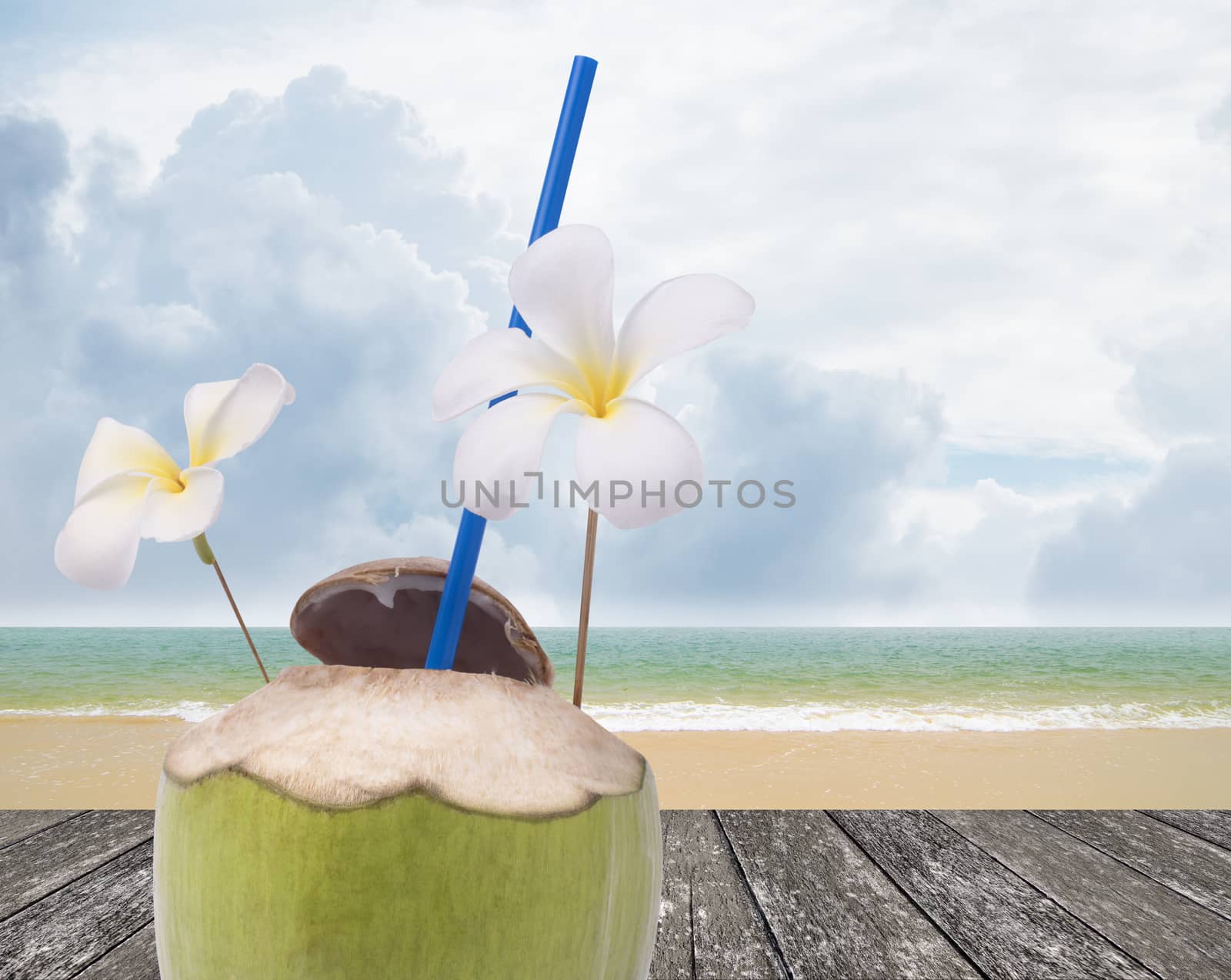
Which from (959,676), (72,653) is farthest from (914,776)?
(72,653)

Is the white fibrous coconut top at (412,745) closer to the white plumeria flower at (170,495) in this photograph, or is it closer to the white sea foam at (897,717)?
the white plumeria flower at (170,495)

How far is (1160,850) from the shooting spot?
103cm

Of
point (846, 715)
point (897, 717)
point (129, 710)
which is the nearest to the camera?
point (897, 717)

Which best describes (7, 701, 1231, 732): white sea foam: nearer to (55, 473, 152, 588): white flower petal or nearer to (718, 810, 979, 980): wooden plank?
(718, 810, 979, 980): wooden plank

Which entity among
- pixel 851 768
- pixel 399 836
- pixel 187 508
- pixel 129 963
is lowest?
pixel 851 768

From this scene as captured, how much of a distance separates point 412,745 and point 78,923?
2.22ft

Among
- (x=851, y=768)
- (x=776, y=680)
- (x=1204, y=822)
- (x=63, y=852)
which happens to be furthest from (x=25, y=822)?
(x=776, y=680)

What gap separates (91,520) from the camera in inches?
13.0

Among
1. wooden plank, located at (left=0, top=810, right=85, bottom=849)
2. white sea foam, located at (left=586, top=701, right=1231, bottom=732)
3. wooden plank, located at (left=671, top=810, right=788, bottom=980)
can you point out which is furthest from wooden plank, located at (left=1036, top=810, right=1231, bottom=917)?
white sea foam, located at (left=586, top=701, right=1231, bottom=732)

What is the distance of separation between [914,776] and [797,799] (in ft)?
2.08

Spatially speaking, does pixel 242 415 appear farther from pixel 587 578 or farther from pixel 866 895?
pixel 866 895

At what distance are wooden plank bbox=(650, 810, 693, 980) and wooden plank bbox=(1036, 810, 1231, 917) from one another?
0.52 metres

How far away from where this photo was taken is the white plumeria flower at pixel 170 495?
31 cm

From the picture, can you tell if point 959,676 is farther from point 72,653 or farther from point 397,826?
point 72,653
